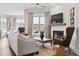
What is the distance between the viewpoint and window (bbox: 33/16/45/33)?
2.88 metres

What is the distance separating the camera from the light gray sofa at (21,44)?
2.81 metres

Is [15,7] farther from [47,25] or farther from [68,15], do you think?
[68,15]

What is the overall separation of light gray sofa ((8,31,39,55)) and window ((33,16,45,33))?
0.99 ft

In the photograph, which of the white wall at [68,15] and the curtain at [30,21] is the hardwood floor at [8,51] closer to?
the white wall at [68,15]

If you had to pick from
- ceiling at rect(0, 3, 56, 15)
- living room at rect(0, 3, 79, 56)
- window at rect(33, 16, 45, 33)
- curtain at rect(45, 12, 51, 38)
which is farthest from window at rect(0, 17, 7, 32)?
curtain at rect(45, 12, 51, 38)

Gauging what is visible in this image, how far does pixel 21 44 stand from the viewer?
2.84 m

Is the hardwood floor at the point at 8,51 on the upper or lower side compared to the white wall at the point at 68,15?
lower

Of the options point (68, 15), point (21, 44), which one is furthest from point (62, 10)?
point (21, 44)

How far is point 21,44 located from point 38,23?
68 cm

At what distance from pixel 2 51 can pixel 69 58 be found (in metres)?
1.63

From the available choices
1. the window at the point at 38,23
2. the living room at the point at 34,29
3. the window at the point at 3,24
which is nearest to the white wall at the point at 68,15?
the living room at the point at 34,29

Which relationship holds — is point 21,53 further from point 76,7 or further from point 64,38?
point 76,7

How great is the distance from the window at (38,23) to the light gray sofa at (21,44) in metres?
0.30

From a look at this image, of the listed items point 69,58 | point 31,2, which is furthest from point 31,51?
point 31,2
